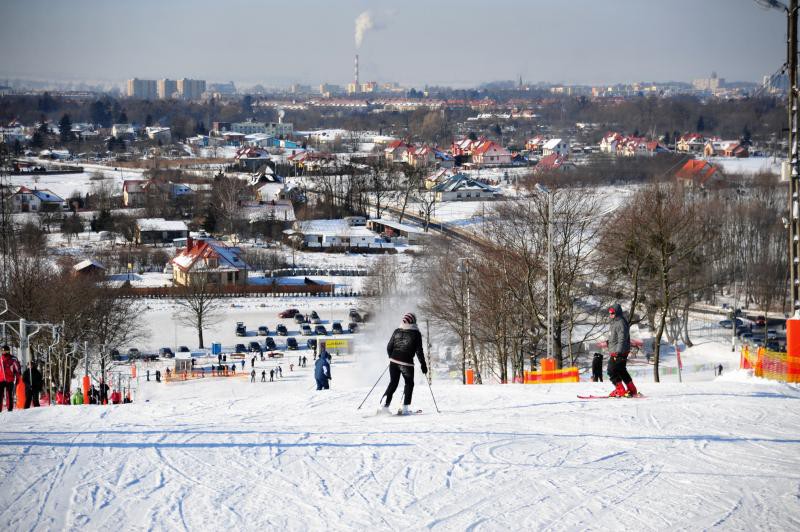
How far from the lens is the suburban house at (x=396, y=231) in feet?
191

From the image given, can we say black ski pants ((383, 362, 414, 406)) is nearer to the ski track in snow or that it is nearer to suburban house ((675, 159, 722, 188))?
the ski track in snow

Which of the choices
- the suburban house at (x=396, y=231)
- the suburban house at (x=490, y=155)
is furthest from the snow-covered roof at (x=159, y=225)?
the suburban house at (x=490, y=155)

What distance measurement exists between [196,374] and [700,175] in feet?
156

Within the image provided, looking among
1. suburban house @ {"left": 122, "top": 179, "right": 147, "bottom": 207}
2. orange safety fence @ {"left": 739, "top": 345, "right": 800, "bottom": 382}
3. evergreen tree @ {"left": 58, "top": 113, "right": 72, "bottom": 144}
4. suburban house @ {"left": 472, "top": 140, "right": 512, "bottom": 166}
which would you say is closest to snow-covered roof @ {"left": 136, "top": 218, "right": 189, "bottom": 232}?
suburban house @ {"left": 122, "top": 179, "right": 147, "bottom": 207}

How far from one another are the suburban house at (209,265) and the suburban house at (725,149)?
7126 cm

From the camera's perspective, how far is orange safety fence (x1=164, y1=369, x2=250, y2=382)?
92.5 feet

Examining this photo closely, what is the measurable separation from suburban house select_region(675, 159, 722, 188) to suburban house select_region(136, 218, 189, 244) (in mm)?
33400

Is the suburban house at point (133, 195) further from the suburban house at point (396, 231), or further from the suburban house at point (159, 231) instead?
the suburban house at point (396, 231)

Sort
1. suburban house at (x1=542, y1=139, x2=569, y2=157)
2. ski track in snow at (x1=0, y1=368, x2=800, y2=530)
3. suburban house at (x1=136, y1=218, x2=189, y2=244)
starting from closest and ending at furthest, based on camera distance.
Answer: ski track in snow at (x1=0, y1=368, x2=800, y2=530), suburban house at (x1=136, y1=218, x2=189, y2=244), suburban house at (x1=542, y1=139, x2=569, y2=157)

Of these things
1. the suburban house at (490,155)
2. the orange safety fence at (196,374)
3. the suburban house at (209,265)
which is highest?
the suburban house at (490,155)

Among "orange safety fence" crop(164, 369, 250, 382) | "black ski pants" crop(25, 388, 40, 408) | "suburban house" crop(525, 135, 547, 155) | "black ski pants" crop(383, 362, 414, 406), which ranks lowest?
"orange safety fence" crop(164, 369, 250, 382)

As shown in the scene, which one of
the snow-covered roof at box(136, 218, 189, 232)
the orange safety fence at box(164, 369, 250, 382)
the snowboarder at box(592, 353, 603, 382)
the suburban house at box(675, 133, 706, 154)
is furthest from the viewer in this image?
the suburban house at box(675, 133, 706, 154)

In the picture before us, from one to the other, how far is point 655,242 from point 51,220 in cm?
5221

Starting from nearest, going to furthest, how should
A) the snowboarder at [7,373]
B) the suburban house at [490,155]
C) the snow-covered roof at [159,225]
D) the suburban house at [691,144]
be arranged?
1. the snowboarder at [7,373]
2. the snow-covered roof at [159,225]
3. the suburban house at [490,155]
4. the suburban house at [691,144]
